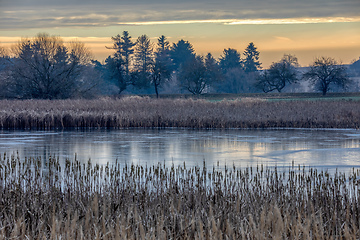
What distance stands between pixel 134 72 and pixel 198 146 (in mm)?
68288

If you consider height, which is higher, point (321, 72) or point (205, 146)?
point (321, 72)

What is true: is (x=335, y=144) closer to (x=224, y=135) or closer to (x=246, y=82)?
(x=224, y=135)

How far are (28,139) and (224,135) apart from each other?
9.19 metres

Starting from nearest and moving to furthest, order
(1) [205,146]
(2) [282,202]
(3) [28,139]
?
(2) [282,202], (1) [205,146], (3) [28,139]

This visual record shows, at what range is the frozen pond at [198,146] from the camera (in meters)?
15.8

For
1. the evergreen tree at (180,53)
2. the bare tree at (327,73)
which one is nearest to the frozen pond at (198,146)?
the bare tree at (327,73)

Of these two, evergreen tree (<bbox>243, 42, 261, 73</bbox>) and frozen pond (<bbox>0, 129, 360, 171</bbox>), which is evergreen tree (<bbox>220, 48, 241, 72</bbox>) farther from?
frozen pond (<bbox>0, 129, 360, 171</bbox>)

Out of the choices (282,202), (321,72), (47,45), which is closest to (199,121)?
(282,202)

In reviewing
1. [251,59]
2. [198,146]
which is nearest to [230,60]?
[251,59]

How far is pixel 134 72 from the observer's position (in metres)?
86.9

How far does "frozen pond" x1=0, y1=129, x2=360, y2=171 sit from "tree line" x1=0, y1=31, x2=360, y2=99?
1051 inches

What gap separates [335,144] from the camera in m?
20.1

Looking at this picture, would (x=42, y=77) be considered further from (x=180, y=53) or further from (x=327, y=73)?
(x=180, y=53)

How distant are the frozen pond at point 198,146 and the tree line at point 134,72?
2669 cm
